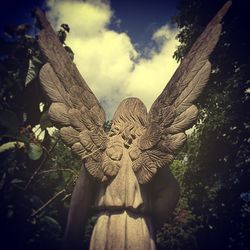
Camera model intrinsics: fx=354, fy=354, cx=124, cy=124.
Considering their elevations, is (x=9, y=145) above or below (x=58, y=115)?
above

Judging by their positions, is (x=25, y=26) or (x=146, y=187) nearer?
(x=146, y=187)

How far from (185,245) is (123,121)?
277 inches

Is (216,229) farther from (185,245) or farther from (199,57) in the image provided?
(199,57)

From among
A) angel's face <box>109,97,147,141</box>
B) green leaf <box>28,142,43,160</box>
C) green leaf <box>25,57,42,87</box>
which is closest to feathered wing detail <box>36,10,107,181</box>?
angel's face <box>109,97,147,141</box>

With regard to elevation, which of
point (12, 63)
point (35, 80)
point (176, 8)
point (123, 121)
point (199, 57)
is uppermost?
point (176, 8)

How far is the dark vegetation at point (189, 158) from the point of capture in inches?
237

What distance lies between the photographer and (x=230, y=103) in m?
9.23

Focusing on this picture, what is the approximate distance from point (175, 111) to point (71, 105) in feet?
3.77

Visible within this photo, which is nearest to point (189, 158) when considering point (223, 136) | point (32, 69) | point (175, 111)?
point (223, 136)

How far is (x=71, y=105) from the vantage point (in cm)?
393

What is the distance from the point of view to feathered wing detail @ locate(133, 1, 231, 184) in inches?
148

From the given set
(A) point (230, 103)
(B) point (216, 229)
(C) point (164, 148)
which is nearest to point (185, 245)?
(B) point (216, 229)

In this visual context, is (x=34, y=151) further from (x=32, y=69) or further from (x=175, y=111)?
(x=175, y=111)

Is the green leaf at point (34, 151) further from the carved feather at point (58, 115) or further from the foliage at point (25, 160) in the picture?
the carved feather at point (58, 115)
